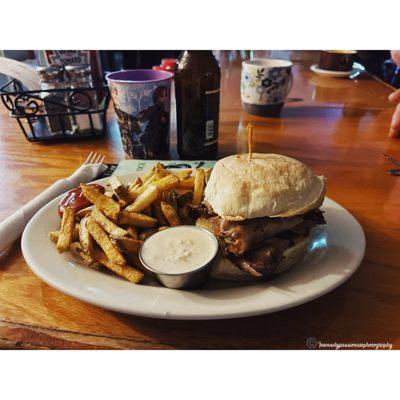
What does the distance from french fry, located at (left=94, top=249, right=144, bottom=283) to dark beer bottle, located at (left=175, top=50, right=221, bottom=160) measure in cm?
95

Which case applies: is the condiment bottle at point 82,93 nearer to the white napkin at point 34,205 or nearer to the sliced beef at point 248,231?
the white napkin at point 34,205

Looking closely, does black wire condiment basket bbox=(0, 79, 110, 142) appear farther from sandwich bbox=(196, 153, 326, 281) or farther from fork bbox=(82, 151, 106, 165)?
sandwich bbox=(196, 153, 326, 281)

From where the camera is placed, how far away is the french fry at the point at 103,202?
3.71 ft

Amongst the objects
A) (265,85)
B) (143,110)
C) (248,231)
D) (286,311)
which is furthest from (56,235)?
(265,85)

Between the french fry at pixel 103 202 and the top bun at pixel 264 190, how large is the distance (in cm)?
31

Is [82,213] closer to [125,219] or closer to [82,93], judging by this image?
[125,219]

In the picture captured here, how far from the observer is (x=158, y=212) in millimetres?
1268

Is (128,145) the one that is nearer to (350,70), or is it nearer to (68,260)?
(68,260)

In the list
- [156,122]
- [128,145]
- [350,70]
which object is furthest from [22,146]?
[350,70]

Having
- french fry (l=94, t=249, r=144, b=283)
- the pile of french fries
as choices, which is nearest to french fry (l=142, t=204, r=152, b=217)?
the pile of french fries

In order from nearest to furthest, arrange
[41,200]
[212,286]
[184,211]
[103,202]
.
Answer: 1. [212,286]
2. [103,202]
3. [184,211]
4. [41,200]

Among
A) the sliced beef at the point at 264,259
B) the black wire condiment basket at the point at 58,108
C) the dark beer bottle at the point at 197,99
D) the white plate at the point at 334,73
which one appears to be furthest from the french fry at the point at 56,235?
the white plate at the point at 334,73

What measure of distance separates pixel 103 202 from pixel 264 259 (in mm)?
573

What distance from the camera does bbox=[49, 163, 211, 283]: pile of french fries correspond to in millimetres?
1057
